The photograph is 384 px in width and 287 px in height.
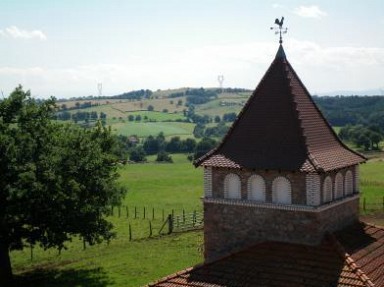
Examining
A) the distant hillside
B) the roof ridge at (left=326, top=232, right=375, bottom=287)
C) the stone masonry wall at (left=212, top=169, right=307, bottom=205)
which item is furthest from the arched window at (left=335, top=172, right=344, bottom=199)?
the distant hillside

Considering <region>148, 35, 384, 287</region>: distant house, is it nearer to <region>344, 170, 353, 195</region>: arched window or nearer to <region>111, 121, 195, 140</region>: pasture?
<region>344, 170, 353, 195</region>: arched window

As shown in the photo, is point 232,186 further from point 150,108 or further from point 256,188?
point 150,108

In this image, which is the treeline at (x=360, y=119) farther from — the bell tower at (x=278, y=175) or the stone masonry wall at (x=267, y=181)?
the stone masonry wall at (x=267, y=181)

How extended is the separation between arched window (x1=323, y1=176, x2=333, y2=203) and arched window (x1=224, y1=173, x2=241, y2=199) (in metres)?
3.09

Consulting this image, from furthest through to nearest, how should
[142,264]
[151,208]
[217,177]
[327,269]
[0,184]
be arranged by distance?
[151,208] < [142,264] < [0,184] < [217,177] < [327,269]

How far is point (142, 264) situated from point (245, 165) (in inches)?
575

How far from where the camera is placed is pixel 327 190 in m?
20.0

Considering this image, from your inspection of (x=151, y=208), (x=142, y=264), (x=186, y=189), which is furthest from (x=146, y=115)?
(x=142, y=264)

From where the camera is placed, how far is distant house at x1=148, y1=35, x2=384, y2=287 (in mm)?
18391

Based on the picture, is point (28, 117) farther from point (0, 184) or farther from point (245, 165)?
point (245, 165)

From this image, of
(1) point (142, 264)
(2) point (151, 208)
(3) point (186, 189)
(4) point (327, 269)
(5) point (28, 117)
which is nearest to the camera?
(4) point (327, 269)

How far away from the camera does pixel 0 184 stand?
90.1 feet

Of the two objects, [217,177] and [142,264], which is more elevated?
[217,177]

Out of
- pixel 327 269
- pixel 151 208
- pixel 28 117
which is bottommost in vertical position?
pixel 151 208
